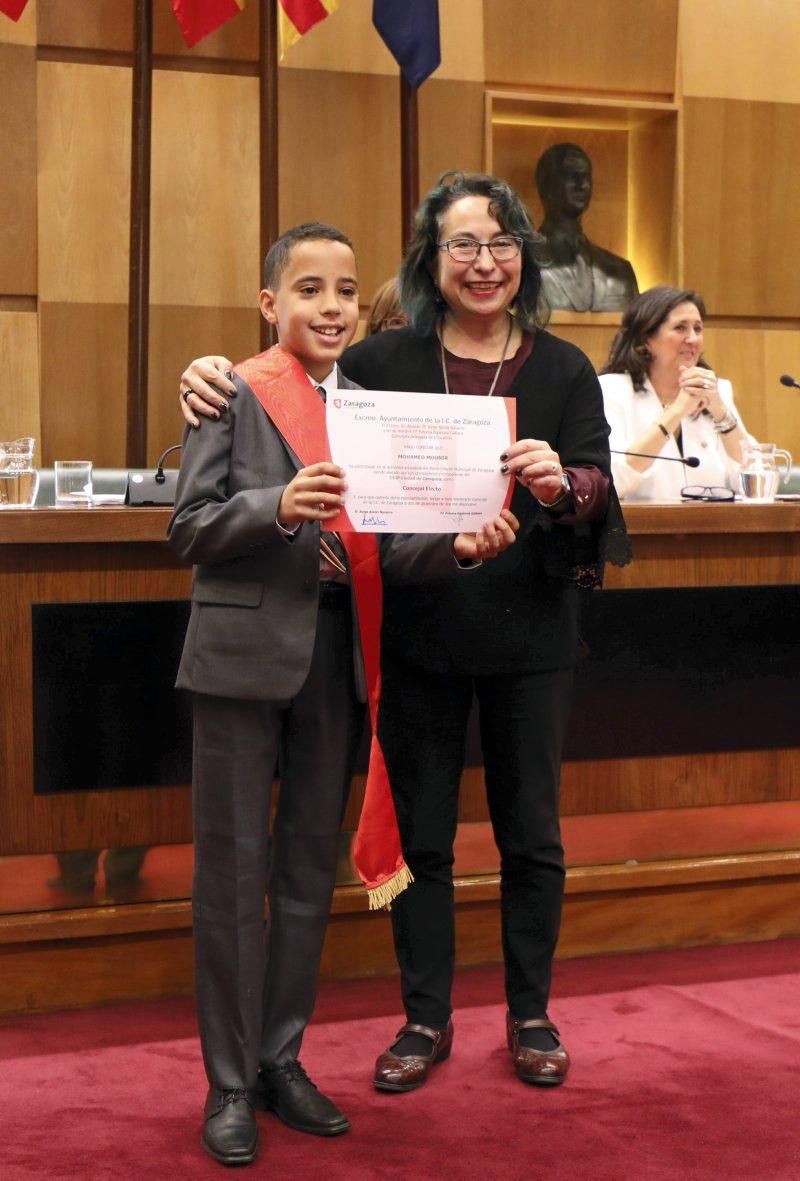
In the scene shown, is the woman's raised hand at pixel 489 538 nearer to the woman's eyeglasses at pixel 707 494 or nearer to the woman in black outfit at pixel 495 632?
the woman in black outfit at pixel 495 632

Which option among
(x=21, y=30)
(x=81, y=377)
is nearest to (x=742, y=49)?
(x=21, y=30)

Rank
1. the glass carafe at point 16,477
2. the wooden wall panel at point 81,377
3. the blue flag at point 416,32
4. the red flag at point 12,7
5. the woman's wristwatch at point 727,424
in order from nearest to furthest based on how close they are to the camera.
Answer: the glass carafe at point 16,477 → the woman's wristwatch at point 727,424 → the red flag at point 12,7 → the blue flag at point 416,32 → the wooden wall panel at point 81,377

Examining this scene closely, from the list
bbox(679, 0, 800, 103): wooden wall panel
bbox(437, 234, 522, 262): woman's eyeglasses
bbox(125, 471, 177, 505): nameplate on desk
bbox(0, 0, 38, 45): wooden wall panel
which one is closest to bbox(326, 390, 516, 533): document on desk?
bbox(437, 234, 522, 262): woman's eyeglasses

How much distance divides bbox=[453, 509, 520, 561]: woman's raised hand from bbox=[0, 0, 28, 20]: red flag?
3.00 meters

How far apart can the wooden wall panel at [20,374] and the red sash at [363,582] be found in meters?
2.78

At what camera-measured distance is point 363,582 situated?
1.96m

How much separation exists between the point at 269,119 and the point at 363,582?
3061mm

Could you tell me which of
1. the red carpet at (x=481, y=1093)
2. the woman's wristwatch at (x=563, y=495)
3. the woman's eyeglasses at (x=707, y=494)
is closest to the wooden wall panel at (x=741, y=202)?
the woman's eyeglasses at (x=707, y=494)

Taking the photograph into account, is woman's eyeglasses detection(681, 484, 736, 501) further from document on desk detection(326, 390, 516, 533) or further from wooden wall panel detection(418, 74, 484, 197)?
wooden wall panel detection(418, 74, 484, 197)

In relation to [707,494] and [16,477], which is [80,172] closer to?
[16,477]

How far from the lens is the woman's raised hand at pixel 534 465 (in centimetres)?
190

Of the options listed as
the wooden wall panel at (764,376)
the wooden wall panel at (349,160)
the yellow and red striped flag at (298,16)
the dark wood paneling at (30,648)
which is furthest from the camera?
the wooden wall panel at (764,376)

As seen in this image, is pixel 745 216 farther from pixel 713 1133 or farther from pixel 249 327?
pixel 713 1133

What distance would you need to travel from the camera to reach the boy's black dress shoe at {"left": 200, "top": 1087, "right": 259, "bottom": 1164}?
6.22ft
